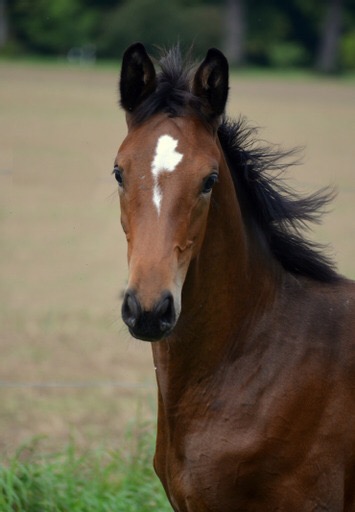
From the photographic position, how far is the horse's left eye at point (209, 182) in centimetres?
290

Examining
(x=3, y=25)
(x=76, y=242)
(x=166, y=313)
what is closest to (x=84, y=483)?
(x=166, y=313)

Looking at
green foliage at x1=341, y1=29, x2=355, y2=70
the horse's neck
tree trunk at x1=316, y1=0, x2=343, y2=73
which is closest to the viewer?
the horse's neck

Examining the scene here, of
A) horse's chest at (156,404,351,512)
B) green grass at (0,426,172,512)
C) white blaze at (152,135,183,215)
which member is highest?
white blaze at (152,135,183,215)

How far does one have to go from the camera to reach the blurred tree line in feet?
116

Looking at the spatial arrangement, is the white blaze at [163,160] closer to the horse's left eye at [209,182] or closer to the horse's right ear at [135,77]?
the horse's left eye at [209,182]

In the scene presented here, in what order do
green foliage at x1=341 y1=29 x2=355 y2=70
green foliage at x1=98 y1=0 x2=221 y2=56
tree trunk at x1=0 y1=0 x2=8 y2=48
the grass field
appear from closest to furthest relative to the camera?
the grass field → green foliage at x1=98 y1=0 x2=221 y2=56 → tree trunk at x1=0 y1=0 x2=8 y2=48 → green foliage at x1=341 y1=29 x2=355 y2=70

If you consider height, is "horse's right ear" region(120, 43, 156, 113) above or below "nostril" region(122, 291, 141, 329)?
above

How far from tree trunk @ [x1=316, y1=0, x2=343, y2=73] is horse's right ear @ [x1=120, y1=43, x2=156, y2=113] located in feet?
110

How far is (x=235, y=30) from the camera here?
3650cm

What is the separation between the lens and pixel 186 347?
3152 mm

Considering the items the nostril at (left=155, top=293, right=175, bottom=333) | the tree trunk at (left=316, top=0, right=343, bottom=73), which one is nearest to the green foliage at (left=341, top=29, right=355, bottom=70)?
the tree trunk at (left=316, top=0, right=343, bottom=73)

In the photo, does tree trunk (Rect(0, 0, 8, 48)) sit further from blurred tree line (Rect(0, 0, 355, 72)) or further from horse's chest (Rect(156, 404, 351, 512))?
horse's chest (Rect(156, 404, 351, 512))

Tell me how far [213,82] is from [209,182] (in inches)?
14.3

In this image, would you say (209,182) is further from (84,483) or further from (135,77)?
Result: (84,483)
